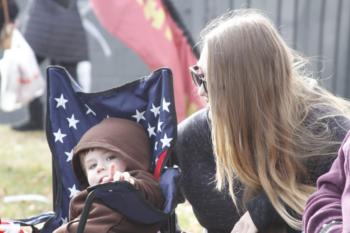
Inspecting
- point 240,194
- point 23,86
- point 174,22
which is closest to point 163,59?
point 174,22

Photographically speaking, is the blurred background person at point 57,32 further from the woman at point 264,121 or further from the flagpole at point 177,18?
the woman at point 264,121

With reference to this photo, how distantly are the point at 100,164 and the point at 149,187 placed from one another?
21cm

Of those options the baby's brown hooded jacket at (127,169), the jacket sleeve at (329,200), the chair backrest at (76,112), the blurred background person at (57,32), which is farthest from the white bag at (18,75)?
the jacket sleeve at (329,200)

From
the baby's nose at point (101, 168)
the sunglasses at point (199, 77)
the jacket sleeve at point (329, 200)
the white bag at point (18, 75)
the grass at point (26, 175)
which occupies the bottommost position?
the grass at point (26, 175)

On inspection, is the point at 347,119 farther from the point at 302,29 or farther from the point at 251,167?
the point at 302,29

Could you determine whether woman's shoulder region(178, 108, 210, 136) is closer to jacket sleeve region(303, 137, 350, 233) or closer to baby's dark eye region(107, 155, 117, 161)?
baby's dark eye region(107, 155, 117, 161)

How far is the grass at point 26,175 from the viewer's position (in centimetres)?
395

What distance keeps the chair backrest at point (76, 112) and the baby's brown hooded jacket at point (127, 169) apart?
0.17ft

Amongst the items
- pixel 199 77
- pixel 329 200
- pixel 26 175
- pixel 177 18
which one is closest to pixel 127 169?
pixel 199 77

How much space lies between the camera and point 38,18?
509 centimetres

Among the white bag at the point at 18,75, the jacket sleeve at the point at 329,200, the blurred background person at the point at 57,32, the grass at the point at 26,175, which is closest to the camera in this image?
the jacket sleeve at the point at 329,200

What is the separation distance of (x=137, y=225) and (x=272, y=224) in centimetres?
46

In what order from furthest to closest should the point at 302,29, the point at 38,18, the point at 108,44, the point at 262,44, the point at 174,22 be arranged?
the point at 108,44, the point at 302,29, the point at 38,18, the point at 174,22, the point at 262,44

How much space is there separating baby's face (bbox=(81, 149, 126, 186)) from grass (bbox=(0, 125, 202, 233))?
1.36m
